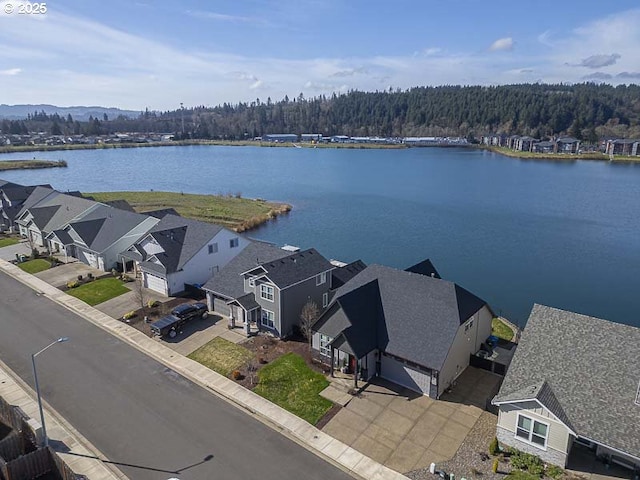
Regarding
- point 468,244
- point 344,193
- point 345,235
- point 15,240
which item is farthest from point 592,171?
point 15,240

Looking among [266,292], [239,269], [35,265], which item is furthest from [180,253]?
[35,265]

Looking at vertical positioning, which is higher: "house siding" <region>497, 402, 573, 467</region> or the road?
"house siding" <region>497, 402, 573, 467</region>

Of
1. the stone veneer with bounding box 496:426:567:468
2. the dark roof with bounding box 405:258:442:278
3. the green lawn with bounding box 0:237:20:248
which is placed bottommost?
the stone veneer with bounding box 496:426:567:468

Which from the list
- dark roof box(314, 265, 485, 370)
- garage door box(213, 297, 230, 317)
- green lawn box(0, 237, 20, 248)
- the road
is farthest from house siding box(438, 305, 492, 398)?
green lawn box(0, 237, 20, 248)

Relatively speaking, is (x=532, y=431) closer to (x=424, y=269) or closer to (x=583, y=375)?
(x=583, y=375)

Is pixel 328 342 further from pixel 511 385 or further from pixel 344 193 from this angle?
pixel 344 193

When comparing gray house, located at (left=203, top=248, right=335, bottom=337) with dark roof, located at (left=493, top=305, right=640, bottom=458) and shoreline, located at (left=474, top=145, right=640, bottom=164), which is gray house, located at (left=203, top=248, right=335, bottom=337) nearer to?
dark roof, located at (left=493, top=305, right=640, bottom=458)

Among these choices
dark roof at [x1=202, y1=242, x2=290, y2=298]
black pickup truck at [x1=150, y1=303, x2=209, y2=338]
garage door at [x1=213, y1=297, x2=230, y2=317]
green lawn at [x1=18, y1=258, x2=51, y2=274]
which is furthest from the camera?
green lawn at [x1=18, y1=258, x2=51, y2=274]
